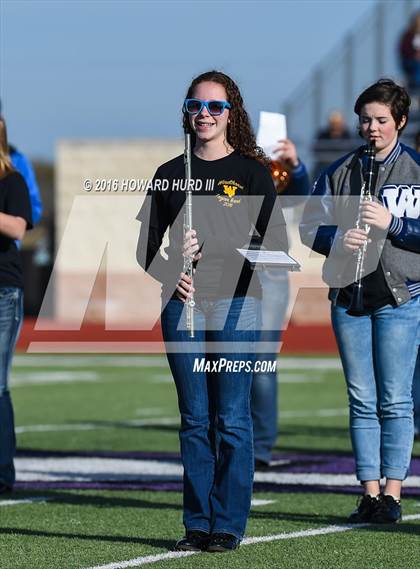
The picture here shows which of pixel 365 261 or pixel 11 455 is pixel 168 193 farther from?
pixel 11 455

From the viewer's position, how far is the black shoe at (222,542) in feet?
20.4

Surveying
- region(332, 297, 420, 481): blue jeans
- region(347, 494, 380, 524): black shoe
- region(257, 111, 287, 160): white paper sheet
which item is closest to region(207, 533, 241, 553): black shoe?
region(347, 494, 380, 524): black shoe

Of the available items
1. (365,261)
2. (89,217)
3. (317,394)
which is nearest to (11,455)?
(365,261)

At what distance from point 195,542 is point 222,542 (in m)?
0.13

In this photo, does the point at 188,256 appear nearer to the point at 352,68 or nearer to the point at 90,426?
the point at 90,426

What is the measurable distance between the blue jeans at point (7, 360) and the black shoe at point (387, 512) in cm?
234

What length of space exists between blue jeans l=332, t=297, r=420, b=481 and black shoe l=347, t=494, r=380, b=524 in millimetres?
112

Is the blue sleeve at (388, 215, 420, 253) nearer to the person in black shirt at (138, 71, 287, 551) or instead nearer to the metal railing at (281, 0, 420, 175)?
the person in black shirt at (138, 71, 287, 551)

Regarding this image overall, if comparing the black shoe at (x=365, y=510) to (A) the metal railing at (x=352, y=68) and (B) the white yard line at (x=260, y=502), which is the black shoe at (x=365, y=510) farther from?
(A) the metal railing at (x=352, y=68)

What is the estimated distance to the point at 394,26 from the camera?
29266 millimetres

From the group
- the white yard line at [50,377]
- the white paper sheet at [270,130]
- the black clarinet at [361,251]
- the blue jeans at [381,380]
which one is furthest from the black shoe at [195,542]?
the white yard line at [50,377]

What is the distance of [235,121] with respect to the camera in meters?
6.36

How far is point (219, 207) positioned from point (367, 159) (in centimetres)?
117

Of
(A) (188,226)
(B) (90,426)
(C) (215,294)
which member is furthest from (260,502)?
(B) (90,426)
